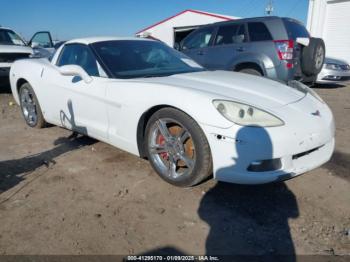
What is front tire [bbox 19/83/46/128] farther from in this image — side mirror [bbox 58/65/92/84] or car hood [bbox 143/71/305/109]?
car hood [bbox 143/71/305/109]

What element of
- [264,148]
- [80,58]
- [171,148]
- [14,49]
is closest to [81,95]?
[80,58]

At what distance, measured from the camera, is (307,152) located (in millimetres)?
2795

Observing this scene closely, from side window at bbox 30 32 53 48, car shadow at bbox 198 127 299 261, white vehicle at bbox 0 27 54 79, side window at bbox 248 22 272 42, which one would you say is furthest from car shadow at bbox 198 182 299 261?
side window at bbox 30 32 53 48

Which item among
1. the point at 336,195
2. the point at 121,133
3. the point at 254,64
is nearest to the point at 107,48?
the point at 121,133

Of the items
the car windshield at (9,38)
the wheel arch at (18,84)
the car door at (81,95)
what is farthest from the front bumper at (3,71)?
the car door at (81,95)

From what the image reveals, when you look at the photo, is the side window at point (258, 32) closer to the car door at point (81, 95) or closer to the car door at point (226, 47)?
the car door at point (226, 47)

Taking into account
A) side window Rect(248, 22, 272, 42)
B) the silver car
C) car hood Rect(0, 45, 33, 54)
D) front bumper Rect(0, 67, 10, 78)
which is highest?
side window Rect(248, 22, 272, 42)

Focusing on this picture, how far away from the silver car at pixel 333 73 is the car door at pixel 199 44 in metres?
3.61

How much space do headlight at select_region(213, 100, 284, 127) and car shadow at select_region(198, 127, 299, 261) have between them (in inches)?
3.1

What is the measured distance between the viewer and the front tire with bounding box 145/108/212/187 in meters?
2.73

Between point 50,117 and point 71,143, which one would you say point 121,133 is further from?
point 50,117

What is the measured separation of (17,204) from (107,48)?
1983 millimetres

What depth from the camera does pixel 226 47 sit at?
24.2 ft

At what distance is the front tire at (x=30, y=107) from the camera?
4.77 metres
